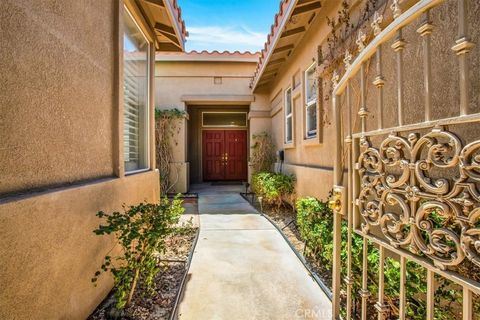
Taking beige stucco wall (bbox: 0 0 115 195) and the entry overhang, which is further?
the entry overhang

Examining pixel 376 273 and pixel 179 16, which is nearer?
pixel 376 273

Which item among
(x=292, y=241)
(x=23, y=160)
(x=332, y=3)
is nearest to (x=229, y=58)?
(x=332, y=3)

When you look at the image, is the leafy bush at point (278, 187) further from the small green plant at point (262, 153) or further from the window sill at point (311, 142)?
the small green plant at point (262, 153)

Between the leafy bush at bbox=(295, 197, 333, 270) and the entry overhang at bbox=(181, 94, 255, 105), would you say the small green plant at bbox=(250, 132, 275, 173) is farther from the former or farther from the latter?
the leafy bush at bbox=(295, 197, 333, 270)

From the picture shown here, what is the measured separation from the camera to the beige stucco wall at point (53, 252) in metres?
1.28

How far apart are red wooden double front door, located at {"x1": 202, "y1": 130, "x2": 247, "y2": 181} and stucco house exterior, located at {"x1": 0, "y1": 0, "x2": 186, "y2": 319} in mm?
8420

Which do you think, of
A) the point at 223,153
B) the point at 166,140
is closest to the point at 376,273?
the point at 166,140

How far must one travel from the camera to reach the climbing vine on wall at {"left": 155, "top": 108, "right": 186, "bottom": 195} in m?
8.27

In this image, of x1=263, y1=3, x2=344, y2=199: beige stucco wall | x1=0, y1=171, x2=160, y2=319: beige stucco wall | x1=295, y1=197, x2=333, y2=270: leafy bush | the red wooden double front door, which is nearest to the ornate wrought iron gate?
x1=295, y1=197, x2=333, y2=270: leafy bush

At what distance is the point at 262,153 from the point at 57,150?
7152 mm

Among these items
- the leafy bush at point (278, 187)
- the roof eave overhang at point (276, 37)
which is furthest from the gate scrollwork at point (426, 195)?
the leafy bush at point (278, 187)

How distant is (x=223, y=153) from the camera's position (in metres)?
11.4

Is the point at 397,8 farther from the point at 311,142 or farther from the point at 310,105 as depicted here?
the point at 310,105

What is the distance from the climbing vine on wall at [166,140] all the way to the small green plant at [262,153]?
2.68m
